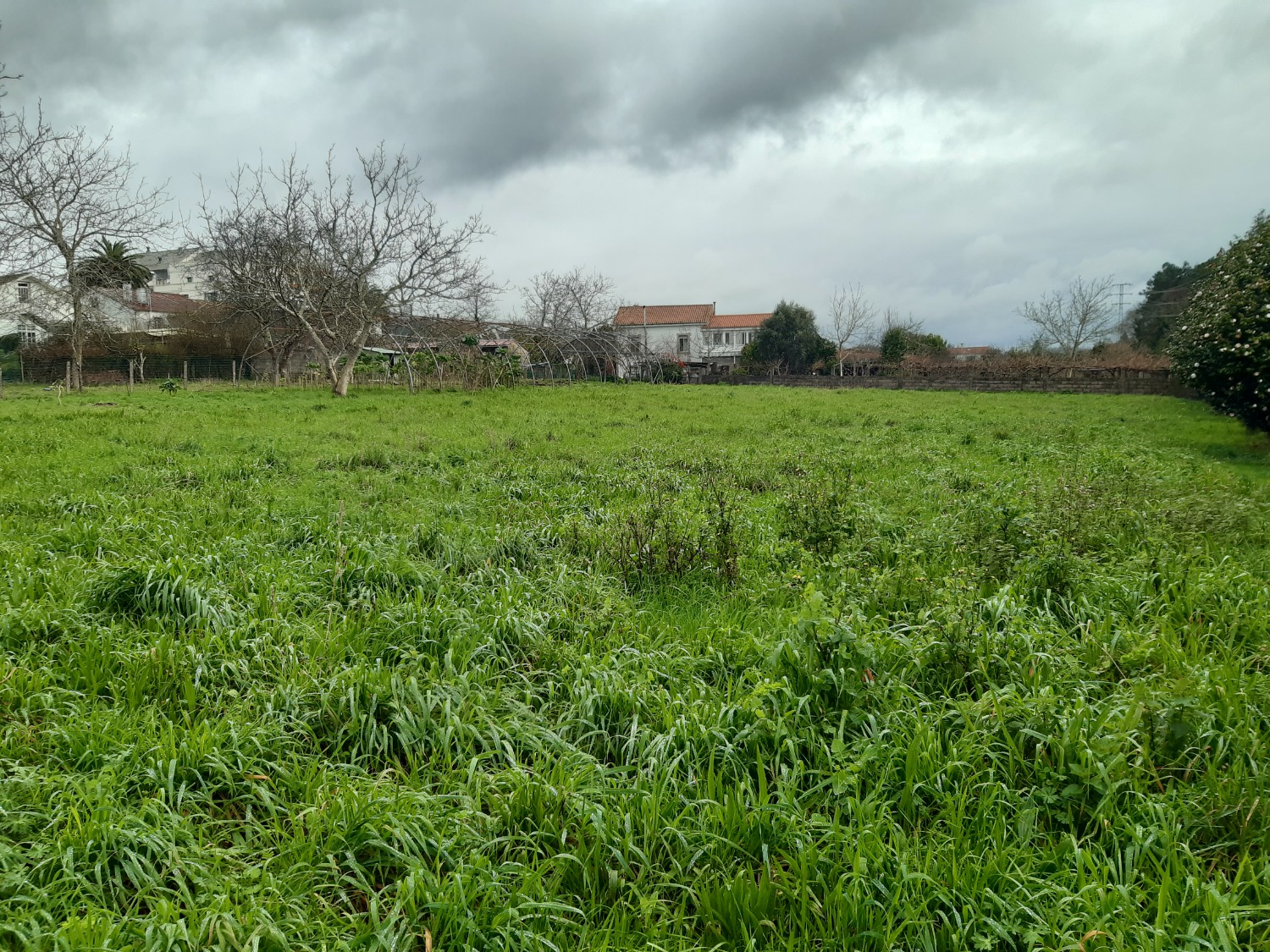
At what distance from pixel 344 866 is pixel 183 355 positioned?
151 feet

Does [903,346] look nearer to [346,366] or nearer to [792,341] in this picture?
[792,341]

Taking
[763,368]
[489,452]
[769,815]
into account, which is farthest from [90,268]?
[763,368]

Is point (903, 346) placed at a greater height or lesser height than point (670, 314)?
lesser

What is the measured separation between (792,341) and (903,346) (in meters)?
10.7

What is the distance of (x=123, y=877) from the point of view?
7.50ft

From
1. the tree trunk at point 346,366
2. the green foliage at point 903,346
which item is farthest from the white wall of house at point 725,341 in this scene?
the tree trunk at point 346,366

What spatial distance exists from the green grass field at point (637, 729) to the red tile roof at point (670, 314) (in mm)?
78505

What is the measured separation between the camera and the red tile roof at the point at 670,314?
83312mm

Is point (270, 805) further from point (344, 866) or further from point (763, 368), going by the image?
point (763, 368)

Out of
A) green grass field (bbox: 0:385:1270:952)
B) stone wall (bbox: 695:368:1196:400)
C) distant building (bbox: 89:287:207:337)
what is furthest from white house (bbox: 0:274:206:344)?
stone wall (bbox: 695:368:1196:400)

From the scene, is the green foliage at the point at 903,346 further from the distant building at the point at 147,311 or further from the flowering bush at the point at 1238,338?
the distant building at the point at 147,311

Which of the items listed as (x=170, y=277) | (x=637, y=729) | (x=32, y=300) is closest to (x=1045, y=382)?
(x=637, y=729)

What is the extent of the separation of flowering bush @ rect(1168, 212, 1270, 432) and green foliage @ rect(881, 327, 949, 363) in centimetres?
4454

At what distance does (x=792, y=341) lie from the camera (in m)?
56.5
